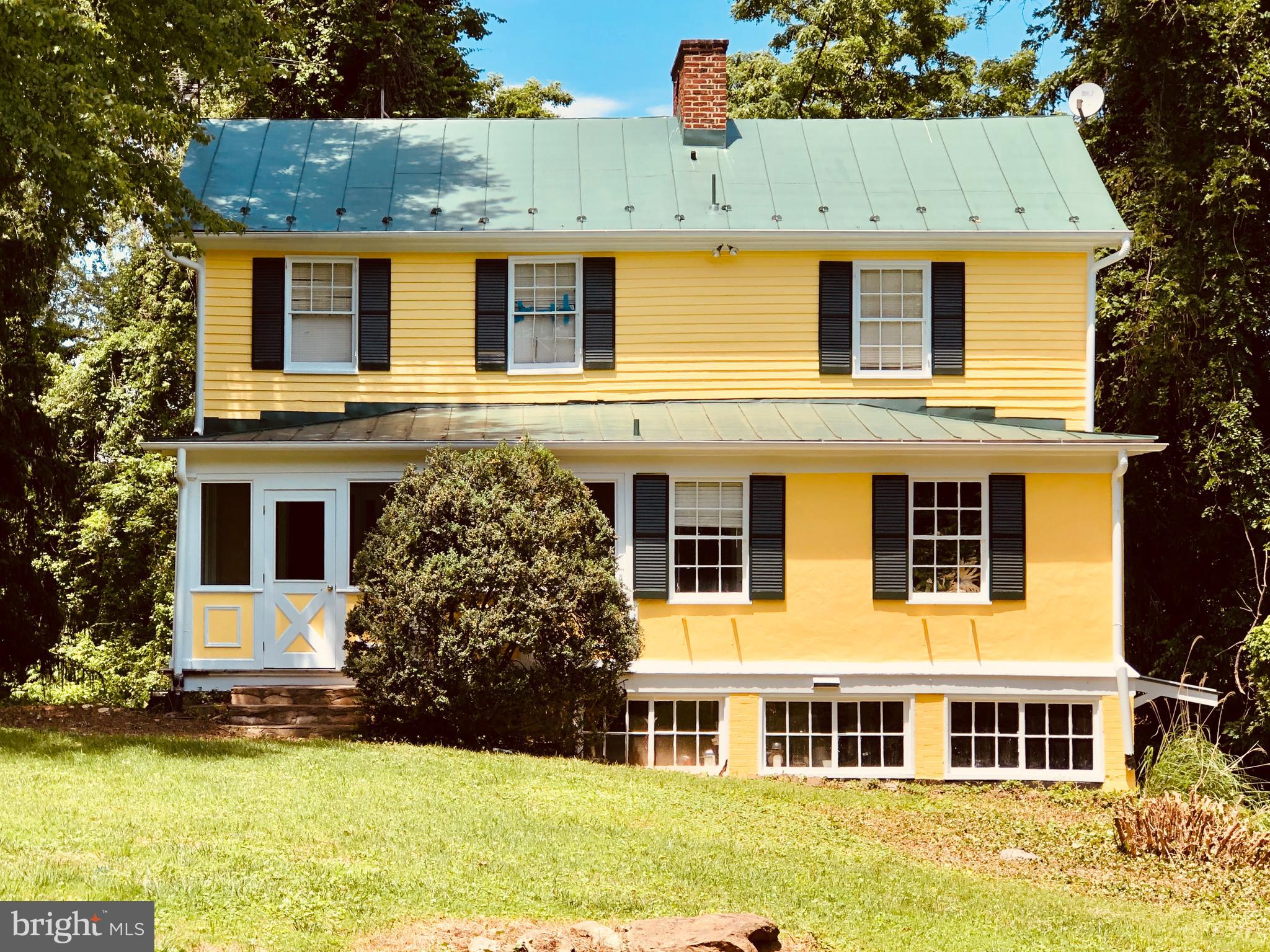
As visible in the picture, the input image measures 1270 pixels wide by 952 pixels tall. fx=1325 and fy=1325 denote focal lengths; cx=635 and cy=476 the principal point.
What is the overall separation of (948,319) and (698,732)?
19.7 ft

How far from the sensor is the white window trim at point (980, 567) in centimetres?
1533

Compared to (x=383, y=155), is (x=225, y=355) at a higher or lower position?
lower

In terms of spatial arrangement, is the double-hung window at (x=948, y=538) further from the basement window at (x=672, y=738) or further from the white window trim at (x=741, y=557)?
the basement window at (x=672, y=738)

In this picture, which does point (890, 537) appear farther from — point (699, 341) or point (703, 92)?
point (703, 92)

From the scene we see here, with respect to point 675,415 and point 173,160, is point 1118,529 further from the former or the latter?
point 173,160

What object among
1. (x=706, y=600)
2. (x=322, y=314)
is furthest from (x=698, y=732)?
(x=322, y=314)

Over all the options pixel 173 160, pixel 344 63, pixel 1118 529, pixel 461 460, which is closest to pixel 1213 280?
pixel 1118 529

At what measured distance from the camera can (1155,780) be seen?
13.0 m

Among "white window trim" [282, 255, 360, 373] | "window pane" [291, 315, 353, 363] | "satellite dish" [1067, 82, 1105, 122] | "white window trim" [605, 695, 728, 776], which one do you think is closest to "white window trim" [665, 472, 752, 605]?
"white window trim" [605, 695, 728, 776]

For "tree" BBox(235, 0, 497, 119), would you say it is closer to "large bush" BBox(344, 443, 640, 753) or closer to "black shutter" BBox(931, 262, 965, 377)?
"black shutter" BBox(931, 262, 965, 377)

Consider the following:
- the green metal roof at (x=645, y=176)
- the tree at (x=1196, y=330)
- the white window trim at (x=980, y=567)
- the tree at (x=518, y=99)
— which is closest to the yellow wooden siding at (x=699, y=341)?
the green metal roof at (x=645, y=176)

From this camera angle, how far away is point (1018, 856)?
1082 cm

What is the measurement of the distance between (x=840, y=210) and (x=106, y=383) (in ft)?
44.5

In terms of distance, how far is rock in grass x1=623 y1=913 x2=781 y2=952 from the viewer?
6562 millimetres
